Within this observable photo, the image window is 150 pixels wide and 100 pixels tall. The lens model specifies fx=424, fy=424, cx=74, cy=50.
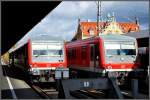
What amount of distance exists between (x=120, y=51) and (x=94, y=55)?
1361mm

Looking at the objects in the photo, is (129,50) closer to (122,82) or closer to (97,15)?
(122,82)

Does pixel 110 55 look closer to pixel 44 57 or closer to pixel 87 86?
pixel 44 57

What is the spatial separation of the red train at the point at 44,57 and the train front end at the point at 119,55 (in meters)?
2.47

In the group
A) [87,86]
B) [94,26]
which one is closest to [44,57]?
[87,86]

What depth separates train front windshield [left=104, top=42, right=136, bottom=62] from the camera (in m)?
21.5

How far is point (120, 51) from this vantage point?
2194 centimetres

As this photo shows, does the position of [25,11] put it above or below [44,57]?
above

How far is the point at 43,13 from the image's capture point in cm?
1744

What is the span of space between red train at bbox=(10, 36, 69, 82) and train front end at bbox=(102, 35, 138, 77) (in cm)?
247

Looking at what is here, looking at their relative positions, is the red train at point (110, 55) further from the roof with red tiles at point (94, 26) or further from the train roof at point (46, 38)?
the roof with red tiles at point (94, 26)

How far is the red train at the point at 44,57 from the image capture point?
72.4 feet

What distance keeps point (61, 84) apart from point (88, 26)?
92.9m

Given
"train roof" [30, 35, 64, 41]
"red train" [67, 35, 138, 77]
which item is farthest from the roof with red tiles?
"red train" [67, 35, 138, 77]

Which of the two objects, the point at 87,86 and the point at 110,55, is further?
the point at 110,55
